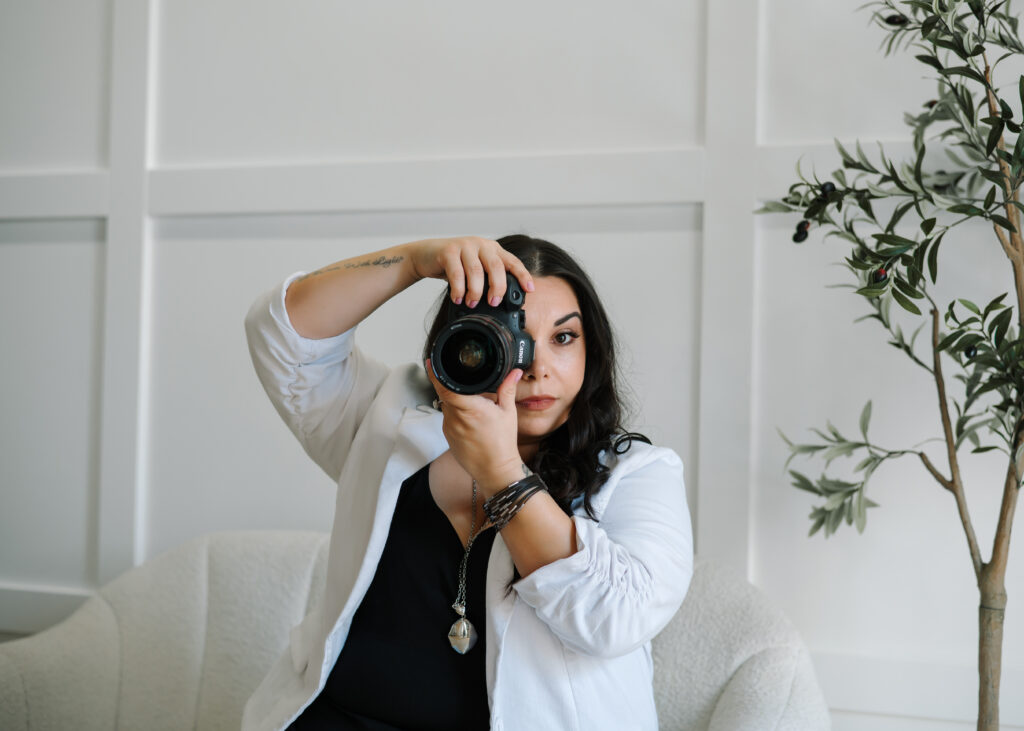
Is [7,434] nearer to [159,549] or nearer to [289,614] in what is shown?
[159,549]

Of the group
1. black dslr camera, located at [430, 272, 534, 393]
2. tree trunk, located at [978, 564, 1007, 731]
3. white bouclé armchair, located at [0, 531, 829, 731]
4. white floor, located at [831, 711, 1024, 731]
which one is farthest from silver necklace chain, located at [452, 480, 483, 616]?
white floor, located at [831, 711, 1024, 731]

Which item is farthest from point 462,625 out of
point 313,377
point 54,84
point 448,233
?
point 54,84

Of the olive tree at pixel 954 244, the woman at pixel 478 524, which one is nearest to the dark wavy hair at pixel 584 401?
the woman at pixel 478 524

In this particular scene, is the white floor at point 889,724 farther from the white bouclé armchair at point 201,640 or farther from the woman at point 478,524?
the woman at point 478,524

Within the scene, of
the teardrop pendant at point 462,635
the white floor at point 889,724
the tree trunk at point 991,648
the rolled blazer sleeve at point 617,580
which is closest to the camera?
the rolled blazer sleeve at point 617,580

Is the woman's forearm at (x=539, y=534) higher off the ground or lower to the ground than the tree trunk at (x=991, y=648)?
higher

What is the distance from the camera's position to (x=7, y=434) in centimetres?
208

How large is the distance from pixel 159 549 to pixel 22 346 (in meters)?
0.57

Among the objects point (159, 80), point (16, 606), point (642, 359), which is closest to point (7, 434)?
point (16, 606)

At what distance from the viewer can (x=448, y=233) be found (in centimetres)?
183

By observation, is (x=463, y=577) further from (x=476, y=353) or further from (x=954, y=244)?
(x=954, y=244)

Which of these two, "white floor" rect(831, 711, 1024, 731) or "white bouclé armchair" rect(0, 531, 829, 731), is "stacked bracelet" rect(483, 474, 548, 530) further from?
"white floor" rect(831, 711, 1024, 731)

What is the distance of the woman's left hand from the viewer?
A: 99cm

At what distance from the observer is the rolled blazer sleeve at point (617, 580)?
95 centimetres
